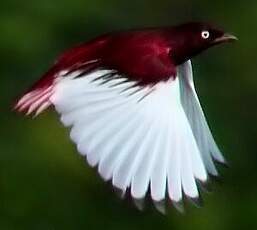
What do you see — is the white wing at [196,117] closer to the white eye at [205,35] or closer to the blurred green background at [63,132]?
the white eye at [205,35]

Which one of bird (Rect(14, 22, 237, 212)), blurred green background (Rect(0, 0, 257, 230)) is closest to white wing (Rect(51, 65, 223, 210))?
bird (Rect(14, 22, 237, 212))

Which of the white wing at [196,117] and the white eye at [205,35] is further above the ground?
the white eye at [205,35]

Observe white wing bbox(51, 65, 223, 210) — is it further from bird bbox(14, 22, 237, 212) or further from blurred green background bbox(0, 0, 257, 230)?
blurred green background bbox(0, 0, 257, 230)

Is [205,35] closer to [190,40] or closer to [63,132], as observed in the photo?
[190,40]

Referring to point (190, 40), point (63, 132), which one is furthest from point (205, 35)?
point (63, 132)

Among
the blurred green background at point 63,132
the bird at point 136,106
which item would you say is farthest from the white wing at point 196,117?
the blurred green background at point 63,132

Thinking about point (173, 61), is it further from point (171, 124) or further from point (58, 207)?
point (58, 207)
